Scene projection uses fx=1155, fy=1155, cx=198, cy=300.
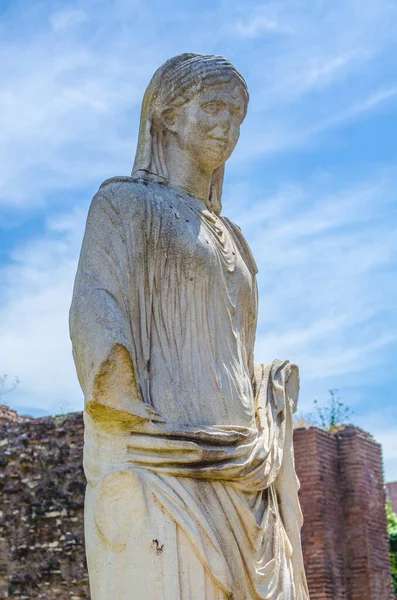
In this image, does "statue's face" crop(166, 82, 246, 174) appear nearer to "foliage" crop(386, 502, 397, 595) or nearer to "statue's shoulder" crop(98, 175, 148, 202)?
"statue's shoulder" crop(98, 175, 148, 202)

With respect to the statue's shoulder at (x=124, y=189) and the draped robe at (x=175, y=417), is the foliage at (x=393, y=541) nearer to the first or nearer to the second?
the draped robe at (x=175, y=417)

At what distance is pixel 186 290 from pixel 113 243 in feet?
1.04

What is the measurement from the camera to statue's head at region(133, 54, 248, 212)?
4547 mm

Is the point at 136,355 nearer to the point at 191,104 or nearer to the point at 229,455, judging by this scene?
the point at 229,455

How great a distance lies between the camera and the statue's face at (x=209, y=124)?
455 cm

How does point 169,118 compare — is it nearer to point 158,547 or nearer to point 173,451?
point 173,451

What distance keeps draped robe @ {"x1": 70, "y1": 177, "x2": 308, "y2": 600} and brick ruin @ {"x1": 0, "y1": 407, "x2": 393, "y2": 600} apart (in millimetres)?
12061

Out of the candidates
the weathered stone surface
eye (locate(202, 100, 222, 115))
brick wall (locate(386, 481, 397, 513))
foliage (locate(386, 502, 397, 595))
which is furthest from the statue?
brick wall (locate(386, 481, 397, 513))

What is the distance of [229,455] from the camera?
4.00 metres

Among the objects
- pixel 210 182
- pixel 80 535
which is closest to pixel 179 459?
pixel 210 182

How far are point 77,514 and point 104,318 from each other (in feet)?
41.9

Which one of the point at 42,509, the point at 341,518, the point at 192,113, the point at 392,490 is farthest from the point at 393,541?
the point at 192,113

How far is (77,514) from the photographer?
16.3 metres

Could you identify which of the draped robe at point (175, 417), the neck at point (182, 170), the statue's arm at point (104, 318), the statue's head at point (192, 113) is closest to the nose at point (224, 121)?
the statue's head at point (192, 113)
